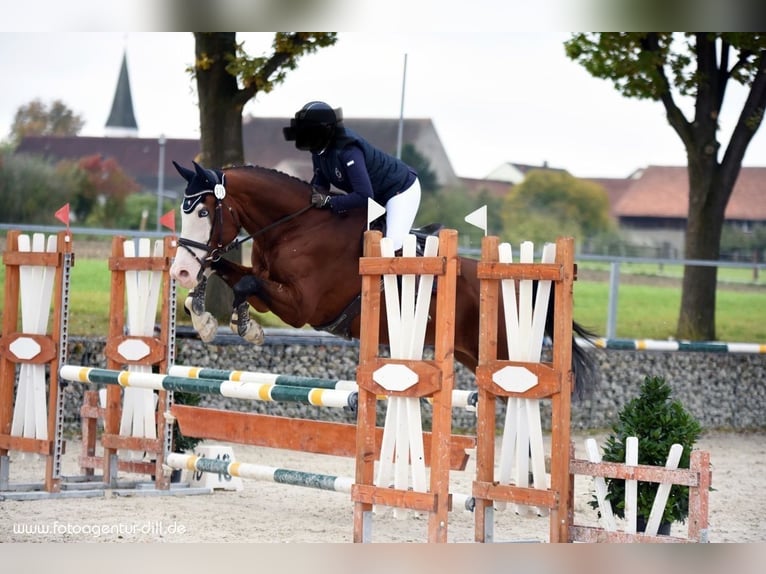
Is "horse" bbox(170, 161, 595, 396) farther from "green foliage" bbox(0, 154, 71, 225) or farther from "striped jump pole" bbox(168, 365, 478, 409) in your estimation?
"green foliage" bbox(0, 154, 71, 225)

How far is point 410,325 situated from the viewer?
393cm

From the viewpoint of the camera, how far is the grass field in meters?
9.48

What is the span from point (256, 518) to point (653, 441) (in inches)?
77.0

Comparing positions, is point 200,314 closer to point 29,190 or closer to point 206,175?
point 206,175

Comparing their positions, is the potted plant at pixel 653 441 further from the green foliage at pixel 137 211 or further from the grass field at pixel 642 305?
the green foliage at pixel 137 211

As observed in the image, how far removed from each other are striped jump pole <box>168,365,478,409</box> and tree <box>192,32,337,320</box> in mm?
3347

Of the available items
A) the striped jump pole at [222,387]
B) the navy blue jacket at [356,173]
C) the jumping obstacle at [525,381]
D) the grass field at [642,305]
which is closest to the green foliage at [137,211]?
the grass field at [642,305]

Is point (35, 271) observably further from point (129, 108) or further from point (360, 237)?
point (129, 108)

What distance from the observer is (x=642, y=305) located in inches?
560

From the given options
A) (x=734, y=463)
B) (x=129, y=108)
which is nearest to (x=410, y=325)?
(x=734, y=463)

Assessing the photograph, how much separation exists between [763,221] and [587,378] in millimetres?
16726

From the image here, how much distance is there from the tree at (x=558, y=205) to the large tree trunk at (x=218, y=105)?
1679cm

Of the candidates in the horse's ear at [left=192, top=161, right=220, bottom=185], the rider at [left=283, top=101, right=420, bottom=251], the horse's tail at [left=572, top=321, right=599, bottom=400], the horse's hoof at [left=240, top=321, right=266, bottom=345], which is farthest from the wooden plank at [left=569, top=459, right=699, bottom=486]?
the horse's ear at [left=192, top=161, right=220, bottom=185]

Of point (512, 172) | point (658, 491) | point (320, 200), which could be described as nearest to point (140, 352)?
point (320, 200)
